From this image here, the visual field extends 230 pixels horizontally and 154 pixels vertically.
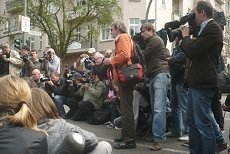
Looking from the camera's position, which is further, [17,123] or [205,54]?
[205,54]

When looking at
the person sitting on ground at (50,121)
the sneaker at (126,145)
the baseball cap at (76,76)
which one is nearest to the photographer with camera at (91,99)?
the baseball cap at (76,76)

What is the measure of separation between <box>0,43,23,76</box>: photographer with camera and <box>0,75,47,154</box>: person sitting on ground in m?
7.57

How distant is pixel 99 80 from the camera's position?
906cm

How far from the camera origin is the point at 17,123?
2.38m

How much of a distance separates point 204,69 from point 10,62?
6.35 m

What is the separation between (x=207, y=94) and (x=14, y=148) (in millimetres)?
3121

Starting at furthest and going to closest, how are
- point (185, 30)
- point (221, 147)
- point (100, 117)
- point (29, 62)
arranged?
point (29, 62), point (100, 117), point (221, 147), point (185, 30)

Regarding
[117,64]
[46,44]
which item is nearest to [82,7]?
[46,44]

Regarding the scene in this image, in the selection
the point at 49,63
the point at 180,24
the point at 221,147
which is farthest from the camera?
the point at 49,63

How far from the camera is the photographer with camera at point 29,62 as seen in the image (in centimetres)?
996

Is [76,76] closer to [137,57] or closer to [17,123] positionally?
[137,57]

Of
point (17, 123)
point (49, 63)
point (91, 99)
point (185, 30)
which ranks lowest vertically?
point (91, 99)

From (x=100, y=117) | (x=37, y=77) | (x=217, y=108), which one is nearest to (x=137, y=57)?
(x=217, y=108)

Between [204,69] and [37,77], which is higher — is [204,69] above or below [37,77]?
above
